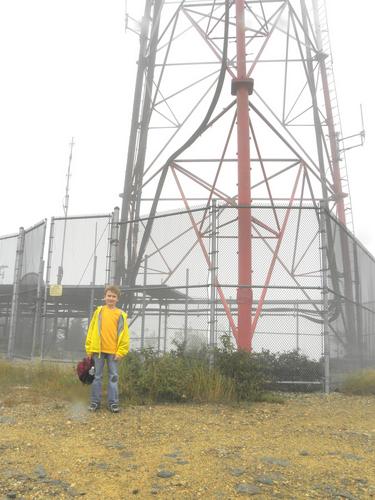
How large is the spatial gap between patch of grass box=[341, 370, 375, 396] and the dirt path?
5.37 ft

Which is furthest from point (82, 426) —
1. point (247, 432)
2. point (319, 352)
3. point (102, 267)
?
point (102, 267)

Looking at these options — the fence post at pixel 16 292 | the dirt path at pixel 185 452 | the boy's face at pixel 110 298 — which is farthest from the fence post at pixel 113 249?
the dirt path at pixel 185 452

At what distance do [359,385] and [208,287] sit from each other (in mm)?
3047

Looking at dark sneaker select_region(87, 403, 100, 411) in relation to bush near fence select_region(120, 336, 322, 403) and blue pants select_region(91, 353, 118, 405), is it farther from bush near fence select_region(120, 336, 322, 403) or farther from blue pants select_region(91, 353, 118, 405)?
bush near fence select_region(120, 336, 322, 403)

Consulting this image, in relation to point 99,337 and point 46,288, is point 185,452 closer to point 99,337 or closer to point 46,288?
point 99,337

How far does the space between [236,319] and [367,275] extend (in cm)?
426

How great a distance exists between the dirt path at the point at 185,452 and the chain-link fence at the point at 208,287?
186cm

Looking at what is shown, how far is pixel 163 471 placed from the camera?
158 inches

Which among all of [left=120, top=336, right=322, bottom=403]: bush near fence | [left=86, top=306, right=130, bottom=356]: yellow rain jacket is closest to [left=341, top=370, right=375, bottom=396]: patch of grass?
[left=120, top=336, right=322, bottom=403]: bush near fence

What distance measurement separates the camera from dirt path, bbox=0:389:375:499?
368 cm

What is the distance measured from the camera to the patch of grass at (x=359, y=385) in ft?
28.0

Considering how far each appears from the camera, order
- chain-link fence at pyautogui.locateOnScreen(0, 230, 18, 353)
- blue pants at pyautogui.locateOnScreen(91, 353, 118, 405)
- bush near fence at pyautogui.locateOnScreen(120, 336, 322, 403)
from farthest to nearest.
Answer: chain-link fence at pyautogui.locateOnScreen(0, 230, 18, 353) → bush near fence at pyautogui.locateOnScreen(120, 336, 322, 403) → blue pants at pyautogui.locateOnScreen(91, 353, 118, 405)

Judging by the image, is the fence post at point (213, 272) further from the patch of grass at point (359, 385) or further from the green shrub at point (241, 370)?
the patch of grass at point (359, 385)

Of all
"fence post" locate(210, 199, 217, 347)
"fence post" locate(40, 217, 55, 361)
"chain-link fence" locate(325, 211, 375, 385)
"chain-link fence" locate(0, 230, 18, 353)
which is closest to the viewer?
"fence post" locate(210, 199, 217, 347)
